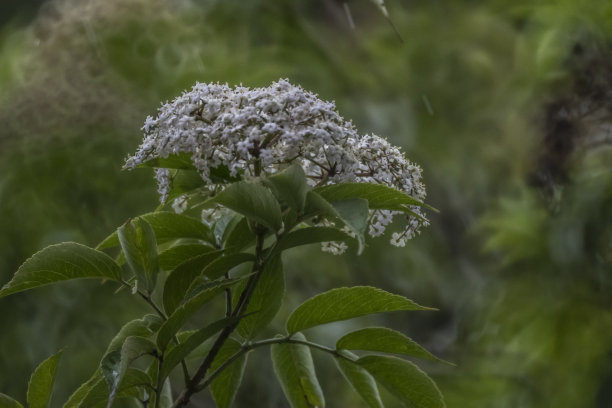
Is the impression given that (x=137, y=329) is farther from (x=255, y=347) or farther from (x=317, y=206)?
(x=317, y=206)

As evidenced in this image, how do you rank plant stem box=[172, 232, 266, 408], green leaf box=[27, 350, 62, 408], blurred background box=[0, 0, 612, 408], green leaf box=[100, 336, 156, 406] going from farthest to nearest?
blurred background box=[0, 0, 612, 408] → green leaf box=[27, 350, 62, 408] → plant stem box=[172, 232, 266, 408] → green leaf box=[100, 336, 156, 406]

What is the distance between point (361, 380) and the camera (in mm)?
970

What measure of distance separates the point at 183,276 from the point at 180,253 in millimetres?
67

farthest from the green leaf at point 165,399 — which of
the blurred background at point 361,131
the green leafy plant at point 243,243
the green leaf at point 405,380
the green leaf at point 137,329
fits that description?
the blurred background at point 361,131

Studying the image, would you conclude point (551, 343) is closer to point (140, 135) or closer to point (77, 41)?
point (140, 135)

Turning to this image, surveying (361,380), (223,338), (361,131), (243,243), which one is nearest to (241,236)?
(243,243)

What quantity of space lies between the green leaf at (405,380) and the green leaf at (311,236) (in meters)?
0.19

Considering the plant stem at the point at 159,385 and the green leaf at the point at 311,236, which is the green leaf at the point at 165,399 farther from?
the green leaf at the point at 311,236

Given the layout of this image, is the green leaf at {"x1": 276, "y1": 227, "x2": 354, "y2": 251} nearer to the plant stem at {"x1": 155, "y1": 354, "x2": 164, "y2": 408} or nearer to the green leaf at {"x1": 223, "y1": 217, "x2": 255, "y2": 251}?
the green leaf at {"x1": 223, "y1": 217, "x2": 255, "y2": 251}

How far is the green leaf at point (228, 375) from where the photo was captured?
0.96 m

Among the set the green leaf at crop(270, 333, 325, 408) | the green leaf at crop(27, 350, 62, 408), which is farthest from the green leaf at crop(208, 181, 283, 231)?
the green leaf at crop(27, 350, 62, 408)

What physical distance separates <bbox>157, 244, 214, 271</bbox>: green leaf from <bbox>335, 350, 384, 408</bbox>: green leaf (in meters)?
0.20

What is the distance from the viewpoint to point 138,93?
230 cm

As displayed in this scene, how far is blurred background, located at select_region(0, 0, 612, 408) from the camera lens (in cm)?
201
